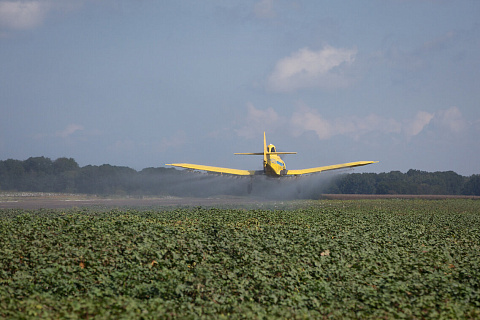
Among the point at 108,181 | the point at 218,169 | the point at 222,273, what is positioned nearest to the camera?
the point at 222,273

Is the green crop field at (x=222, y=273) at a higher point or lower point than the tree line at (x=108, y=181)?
lower

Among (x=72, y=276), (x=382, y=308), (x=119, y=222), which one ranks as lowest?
(x=382, y=308)

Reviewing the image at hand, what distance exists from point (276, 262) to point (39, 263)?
23.6 feet

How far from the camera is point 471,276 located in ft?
48.7

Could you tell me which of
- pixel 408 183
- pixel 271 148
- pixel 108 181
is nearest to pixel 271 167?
pixel 271 148

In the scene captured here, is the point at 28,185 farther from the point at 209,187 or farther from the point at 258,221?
the point at 258,221

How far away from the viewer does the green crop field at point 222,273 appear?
11.4 metres

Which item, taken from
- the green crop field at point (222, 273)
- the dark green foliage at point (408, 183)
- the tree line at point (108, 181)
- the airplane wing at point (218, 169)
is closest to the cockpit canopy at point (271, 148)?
the airplane wing at point (218, 169)

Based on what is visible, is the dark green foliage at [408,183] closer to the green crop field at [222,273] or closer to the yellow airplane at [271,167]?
the yellow airplane at [271,167]

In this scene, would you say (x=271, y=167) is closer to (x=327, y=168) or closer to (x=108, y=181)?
(x=327, y=168)

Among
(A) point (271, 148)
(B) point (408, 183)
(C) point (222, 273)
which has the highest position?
(A) point (271, 148)

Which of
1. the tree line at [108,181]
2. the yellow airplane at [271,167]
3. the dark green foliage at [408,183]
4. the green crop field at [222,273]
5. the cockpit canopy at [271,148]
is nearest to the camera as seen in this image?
the green crop field at [222,273]

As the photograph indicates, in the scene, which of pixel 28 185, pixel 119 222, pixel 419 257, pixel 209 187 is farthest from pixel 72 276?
pixel 28 185

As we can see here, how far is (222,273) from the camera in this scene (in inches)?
555
